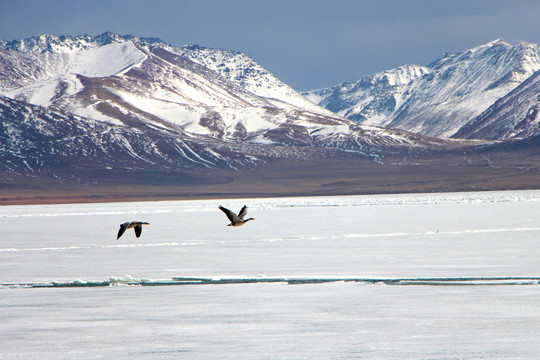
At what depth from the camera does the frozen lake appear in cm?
Answer: 1766

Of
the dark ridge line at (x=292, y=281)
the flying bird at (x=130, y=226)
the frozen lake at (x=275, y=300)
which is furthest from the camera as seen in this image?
the dark ridge line at (x=292, y=281)

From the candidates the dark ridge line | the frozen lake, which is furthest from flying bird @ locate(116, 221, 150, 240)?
the dark ridge line

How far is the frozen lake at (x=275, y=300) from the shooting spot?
17656mm

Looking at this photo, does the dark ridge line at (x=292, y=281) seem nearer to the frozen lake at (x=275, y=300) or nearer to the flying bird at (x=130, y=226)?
the frozen lake at (x=275, y=300)

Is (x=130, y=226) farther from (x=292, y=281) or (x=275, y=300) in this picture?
(x=292, y=281)

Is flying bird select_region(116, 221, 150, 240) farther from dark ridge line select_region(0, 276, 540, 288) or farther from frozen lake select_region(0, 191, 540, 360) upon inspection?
dark ridge line select_region(0, 276, 540, 288)

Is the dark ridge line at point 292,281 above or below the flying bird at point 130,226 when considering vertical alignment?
below

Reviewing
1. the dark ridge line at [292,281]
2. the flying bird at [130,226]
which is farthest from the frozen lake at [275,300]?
the flying bird at [130,226]

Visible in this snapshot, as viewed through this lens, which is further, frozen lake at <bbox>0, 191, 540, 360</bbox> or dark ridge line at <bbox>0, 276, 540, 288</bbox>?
dark ridge line at <bbox>0, 276, 540, 288</bbox>

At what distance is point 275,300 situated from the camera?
2391 cm

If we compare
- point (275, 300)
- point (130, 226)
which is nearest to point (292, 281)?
point (275, 300)

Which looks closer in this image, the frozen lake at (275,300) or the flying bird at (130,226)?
the frozen lake at (275,300)

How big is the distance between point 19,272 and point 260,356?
17640 millimetres

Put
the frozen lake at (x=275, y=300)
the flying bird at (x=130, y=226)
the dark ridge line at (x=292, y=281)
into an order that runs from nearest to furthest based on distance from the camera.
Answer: the frozen lake at (x=275, y=300) → the flying bird at (x=130, y=226) → the dark ridge line at (x=292, y=281)
